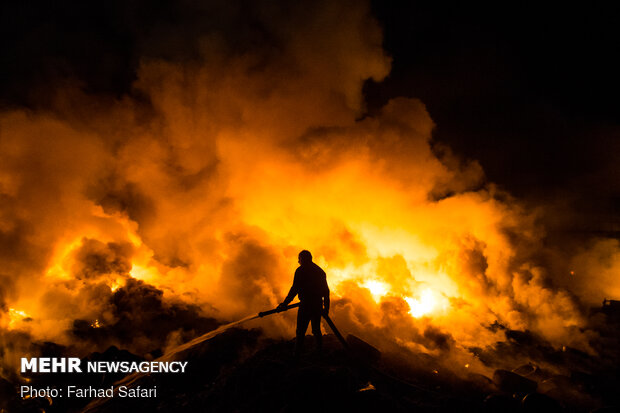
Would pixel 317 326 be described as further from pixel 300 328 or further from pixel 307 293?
pixel 307 293

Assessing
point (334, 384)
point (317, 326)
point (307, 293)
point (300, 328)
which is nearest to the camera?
point (334, 384)

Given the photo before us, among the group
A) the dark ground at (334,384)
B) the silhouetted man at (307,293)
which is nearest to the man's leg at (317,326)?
the silhouetted man at (307,293)

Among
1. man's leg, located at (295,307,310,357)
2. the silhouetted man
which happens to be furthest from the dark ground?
the silhouetted man

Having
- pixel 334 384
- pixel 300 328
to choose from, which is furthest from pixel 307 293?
pixel 334 384

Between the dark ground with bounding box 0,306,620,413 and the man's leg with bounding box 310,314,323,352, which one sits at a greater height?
the man's leg with bounding box 310,314,323,352

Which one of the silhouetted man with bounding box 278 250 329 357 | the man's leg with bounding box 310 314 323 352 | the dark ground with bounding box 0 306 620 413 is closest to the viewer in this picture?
the dark ground with bounding box 0 306 620 413

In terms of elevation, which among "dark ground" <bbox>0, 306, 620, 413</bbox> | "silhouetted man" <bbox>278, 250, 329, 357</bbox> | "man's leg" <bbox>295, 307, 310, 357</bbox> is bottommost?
"dark ground" <bbox>0, 306, 620, 413</bbox>

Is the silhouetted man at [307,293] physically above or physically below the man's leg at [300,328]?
above

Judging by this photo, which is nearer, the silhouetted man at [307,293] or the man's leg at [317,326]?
the silhouetted man at [307,293]

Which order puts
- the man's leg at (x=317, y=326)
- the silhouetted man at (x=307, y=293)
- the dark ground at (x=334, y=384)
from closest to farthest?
1. the dark ground at (x=334, y=384)
2. the silhouetted man at (x=307, y=293)
3. the man's leg at (x=317, y=326)

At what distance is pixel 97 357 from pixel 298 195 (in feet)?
40.3

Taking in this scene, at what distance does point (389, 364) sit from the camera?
27.8 feet

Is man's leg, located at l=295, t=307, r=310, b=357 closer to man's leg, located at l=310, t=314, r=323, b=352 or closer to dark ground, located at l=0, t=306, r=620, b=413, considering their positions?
man's leg, located at l=310, t=314, r=323, b=352

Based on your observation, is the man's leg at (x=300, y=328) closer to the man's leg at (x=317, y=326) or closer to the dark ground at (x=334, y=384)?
the man's leg at (x=317, y=326)
